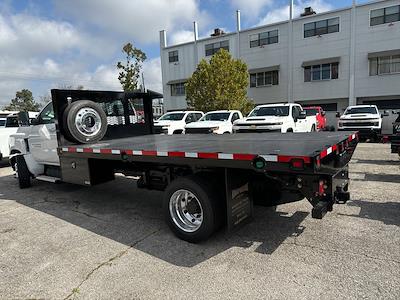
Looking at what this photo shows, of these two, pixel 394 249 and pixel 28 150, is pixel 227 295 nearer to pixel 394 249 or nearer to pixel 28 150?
pixel 394 249

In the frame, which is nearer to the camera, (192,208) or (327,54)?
(192,208)

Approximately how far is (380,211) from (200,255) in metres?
3.11

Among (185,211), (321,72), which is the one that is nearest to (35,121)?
(185,211)

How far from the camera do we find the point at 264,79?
29641 mm

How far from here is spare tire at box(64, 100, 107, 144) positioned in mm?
5961

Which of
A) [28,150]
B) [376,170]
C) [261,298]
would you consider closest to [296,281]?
[261,298]

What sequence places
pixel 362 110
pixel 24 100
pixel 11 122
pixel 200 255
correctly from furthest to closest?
1. pixel 24 100
2. pixel 362 110
3. pixel 11 122
4. pixel 200 255

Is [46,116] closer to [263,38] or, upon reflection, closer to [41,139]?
[41,139]

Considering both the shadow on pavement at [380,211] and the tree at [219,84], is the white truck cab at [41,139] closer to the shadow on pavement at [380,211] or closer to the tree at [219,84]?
the shadow on pavement at [380,211]

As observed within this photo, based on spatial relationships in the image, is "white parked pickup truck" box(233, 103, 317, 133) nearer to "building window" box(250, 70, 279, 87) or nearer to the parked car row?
the parked car row

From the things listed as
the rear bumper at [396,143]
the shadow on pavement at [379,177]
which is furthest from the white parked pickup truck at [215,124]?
the rear bumper at [396,143]

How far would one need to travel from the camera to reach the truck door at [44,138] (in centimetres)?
646

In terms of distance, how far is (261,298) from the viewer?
9.32 ft

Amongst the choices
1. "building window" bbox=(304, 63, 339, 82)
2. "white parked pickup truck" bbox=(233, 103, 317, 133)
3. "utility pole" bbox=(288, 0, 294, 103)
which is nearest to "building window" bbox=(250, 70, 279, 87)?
"utility pole" bbox=(288, 0, 294, 103)
